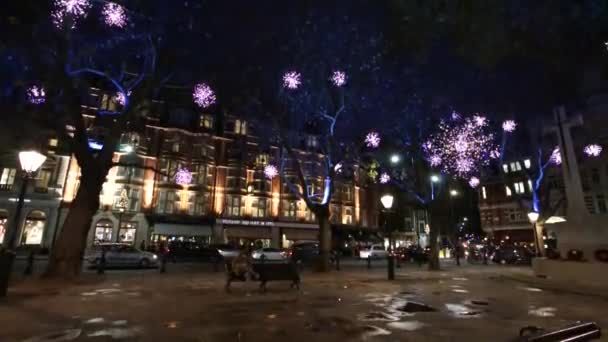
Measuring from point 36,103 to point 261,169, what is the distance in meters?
28.5

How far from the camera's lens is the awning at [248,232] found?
1476 inches

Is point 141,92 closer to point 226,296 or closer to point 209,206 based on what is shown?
point 226,296

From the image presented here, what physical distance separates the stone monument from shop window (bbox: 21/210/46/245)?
37.3 m

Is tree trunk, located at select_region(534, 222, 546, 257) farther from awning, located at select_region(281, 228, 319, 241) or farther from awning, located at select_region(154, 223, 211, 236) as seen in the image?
awning, located at select_region(154, 223, 211, 236)

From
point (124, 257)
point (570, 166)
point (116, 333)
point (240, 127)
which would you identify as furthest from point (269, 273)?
point (240, 127)

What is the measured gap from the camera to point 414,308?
27.7 ft

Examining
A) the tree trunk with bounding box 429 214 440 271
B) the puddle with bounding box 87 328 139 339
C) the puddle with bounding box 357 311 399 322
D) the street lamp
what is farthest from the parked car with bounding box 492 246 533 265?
the puddle with bounding box 87 328 139 339

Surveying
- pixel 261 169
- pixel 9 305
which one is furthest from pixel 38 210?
pixel 9 305

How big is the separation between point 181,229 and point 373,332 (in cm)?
3216

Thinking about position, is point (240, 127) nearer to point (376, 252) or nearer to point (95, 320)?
point (376, 252)

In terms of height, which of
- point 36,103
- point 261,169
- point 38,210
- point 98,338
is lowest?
point 98,338

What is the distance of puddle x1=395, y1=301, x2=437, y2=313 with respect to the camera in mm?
8172

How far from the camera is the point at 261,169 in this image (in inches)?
1624

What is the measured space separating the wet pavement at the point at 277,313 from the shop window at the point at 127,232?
77.3 feet
